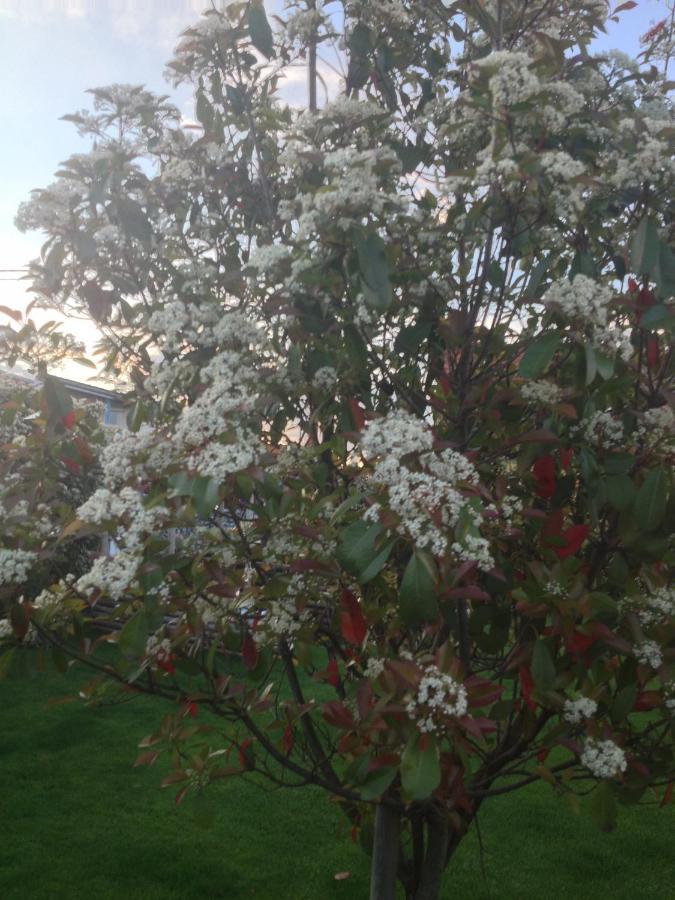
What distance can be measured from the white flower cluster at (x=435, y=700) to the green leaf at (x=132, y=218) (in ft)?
4.82

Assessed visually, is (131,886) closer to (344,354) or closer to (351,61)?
(344,354)

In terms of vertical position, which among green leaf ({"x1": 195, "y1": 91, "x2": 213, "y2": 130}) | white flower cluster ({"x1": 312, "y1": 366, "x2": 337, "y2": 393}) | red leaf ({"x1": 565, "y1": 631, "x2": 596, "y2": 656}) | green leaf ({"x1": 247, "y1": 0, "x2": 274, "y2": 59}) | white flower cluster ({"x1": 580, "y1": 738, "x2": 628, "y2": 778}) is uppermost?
green leaf ({"x1": 247, "y1": 0, "x2": 274, "y2": 59})

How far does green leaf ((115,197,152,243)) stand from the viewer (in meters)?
2.39

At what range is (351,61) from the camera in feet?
8.91

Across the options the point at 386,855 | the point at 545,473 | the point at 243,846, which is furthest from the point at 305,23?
the point at 243,846

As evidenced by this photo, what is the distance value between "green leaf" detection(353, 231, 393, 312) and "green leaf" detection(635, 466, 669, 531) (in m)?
0.72

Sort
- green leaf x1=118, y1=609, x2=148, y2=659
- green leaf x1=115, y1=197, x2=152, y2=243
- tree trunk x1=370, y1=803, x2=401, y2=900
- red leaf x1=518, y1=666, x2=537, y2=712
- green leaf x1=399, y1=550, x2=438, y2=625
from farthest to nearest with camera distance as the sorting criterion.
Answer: tree trunk x1=370, y1=803, x2=401, y2=900, green leaf x1=115, y1=197, x2=152, y2=243, red leaf x1=518, y1=666, x2=537, y2=712, green leaf x1=118, y1=609, x2=148, y2=659, green leaf x1=399, y1=550, x2=438, y2=625

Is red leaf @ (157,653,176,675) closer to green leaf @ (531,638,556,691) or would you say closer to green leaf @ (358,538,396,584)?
green leaf @ (358,538,396,584)

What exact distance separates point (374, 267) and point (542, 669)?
3.28 ft

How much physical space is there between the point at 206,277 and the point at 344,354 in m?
0.54

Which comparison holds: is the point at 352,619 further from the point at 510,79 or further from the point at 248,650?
the point at 510,79

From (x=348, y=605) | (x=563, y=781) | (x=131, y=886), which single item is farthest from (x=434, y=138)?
(x=131, y=886)

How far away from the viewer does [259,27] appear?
248 cm

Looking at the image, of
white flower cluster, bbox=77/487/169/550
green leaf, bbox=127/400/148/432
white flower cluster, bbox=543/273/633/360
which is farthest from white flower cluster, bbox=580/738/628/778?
green leaf, bbox=127/400/148/432
